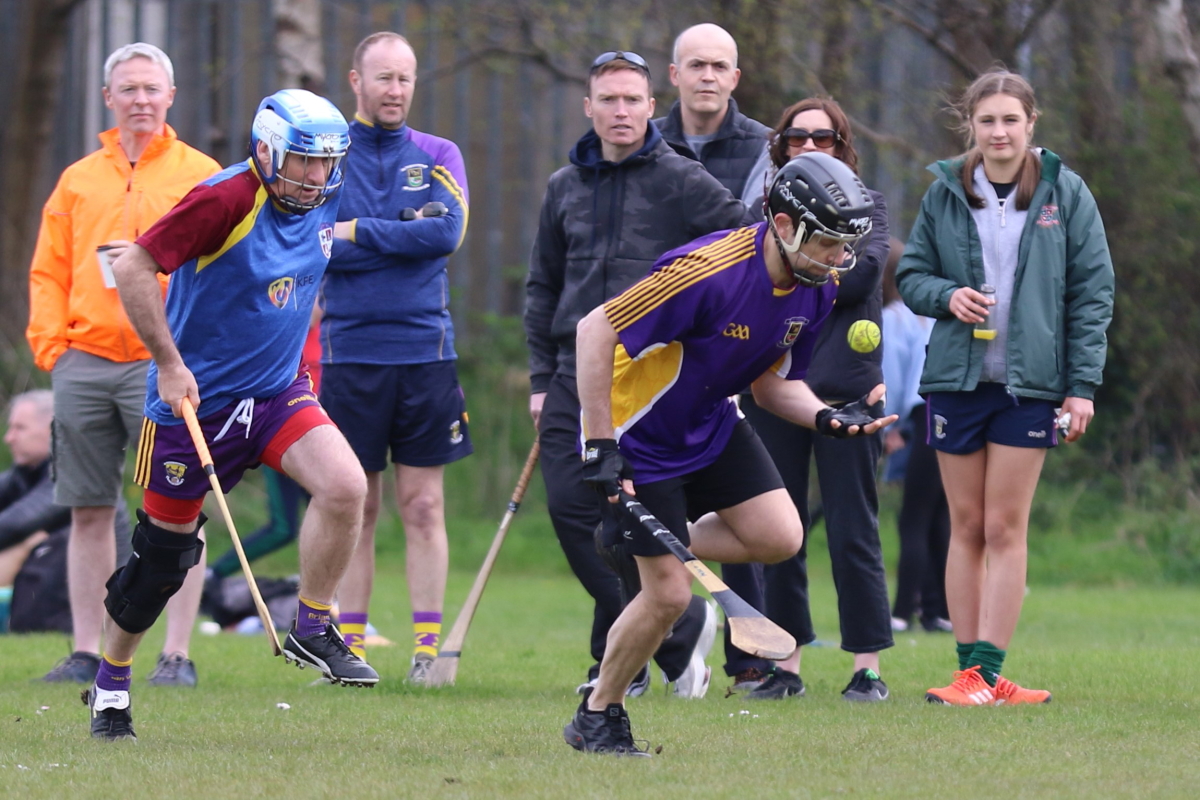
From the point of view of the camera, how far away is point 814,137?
6438 mm

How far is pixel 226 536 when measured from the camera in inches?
541

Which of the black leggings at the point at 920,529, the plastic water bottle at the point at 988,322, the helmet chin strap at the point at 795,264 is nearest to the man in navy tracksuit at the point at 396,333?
the plastic water bottle at the point at 988,322

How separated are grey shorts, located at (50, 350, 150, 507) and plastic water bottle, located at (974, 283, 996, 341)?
3376 millimetres

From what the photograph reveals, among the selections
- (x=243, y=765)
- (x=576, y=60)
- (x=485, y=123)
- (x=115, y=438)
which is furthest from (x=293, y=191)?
(x=485, y=123)

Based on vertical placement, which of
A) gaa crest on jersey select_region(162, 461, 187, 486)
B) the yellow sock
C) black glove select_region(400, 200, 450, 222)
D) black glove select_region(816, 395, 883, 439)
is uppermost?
black glove select_region(400, 200, 450, 222)

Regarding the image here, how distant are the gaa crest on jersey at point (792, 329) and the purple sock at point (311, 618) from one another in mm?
1688

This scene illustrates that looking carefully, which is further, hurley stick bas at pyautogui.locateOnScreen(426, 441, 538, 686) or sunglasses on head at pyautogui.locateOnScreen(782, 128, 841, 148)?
hurley stick bas at pyautogui.locateOnScreen(426, 441, 538, 686)

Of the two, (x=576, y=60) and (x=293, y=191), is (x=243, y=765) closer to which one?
(x=293, y=191)

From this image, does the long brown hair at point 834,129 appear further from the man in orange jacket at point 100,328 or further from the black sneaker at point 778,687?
the man in orange jacket at point 100,328

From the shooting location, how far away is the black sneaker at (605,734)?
502cm

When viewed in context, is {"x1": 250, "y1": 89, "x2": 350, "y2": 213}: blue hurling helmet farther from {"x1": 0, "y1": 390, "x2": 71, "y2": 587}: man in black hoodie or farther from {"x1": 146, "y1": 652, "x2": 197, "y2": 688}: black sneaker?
{"x1": 0, "y1": 390, "x2": 71, "y2": 587}: man in black hoodie

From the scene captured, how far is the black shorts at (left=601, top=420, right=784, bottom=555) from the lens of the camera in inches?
205

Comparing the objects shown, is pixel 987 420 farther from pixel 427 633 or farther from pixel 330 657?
pixel 330 657

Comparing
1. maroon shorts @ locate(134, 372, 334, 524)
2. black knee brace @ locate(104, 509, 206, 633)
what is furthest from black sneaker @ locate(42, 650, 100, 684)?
maroon shorts @ locate(134, 372, 334, 524)
